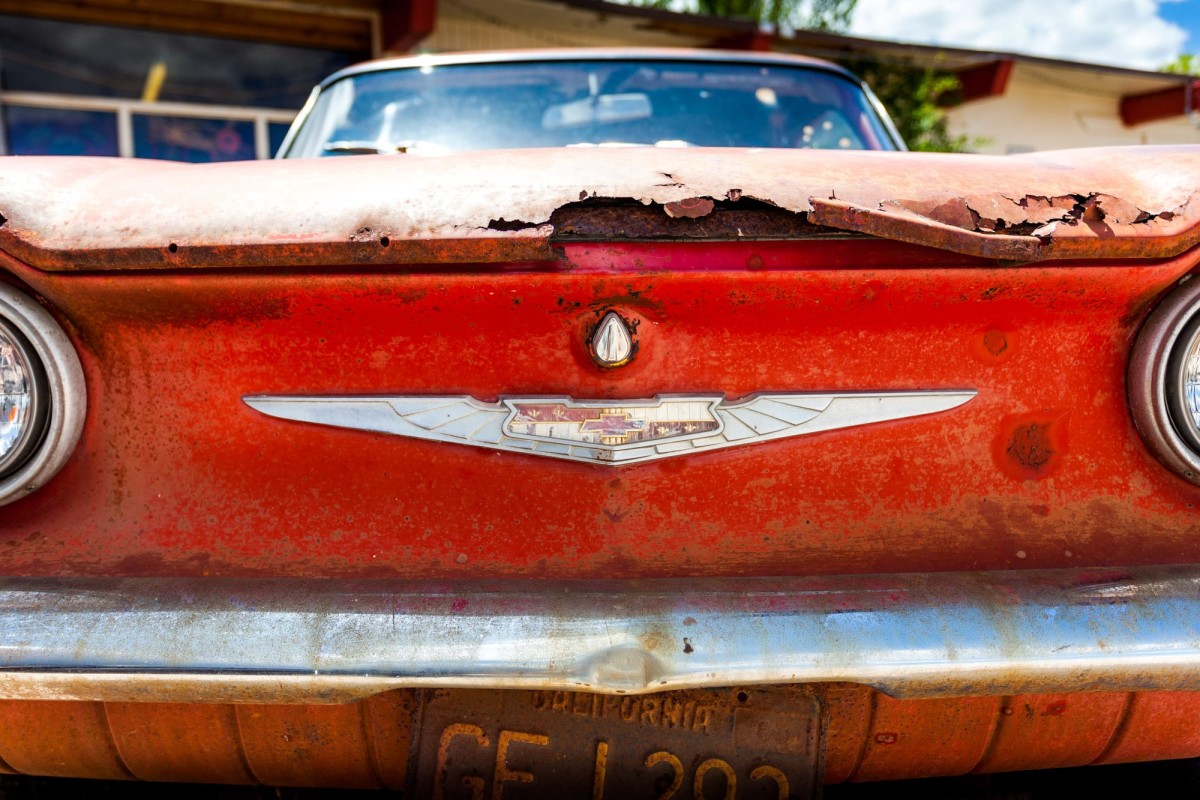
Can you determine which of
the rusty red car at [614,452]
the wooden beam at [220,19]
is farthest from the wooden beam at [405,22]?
the rusty red car at [614,452]

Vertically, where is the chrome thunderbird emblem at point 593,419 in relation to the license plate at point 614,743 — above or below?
above

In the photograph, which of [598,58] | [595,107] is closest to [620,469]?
[595,107]

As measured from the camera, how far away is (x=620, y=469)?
1226mm

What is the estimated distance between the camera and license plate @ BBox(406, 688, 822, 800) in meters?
1.19

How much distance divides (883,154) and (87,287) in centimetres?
126

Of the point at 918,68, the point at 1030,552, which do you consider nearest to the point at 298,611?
the point at 1030,552

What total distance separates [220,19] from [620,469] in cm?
834

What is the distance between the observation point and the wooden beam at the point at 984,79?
9.68 meters

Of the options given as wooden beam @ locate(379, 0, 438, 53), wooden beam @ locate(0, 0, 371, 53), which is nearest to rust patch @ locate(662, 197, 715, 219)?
wooden beam @ locate(379, 0, 438, 53)

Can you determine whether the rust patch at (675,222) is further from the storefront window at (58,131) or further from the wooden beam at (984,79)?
the wooden beam at (984,79)

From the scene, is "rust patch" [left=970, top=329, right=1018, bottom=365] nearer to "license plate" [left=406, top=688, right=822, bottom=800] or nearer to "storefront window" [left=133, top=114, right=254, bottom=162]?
"license plate" [left=406, top=688, right=822, bottom=800]

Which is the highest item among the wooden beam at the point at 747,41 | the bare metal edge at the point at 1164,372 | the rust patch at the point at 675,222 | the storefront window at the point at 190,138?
the wooden beam at the point at 747,41

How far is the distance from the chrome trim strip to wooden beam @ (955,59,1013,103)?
33.5ft

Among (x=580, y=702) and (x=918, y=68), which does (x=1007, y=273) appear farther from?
(x=918, y=68)
